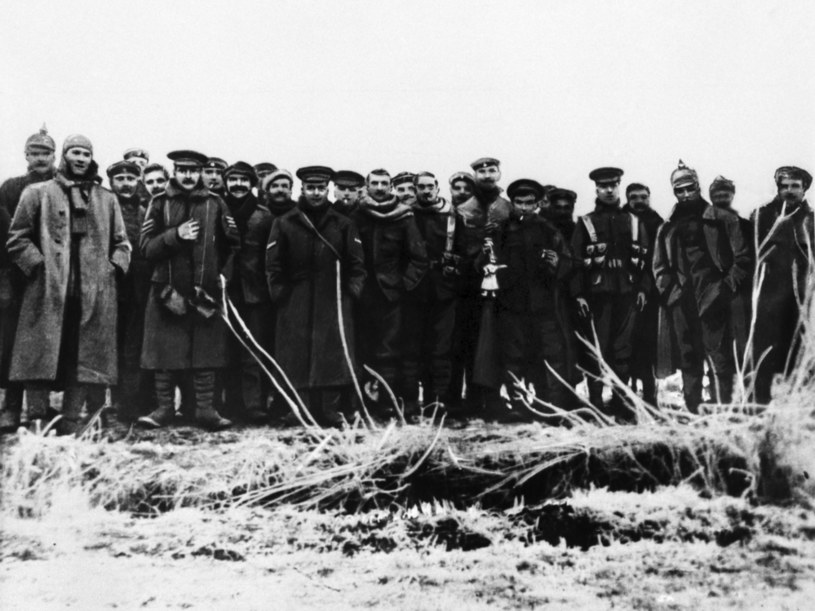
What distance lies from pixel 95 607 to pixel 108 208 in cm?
208

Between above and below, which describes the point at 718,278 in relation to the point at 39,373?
above

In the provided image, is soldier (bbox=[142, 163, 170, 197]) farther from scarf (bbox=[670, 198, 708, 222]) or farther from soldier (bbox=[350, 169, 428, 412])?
scarf (bbox=[670, 198, 708, 222])

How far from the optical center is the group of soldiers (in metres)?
4.35

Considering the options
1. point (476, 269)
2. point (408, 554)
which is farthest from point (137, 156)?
point (408, 554)

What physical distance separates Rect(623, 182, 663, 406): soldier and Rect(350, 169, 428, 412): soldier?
1.24m

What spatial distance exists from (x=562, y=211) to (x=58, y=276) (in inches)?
110

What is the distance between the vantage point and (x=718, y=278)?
459cm

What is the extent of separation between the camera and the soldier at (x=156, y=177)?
4.49 metres

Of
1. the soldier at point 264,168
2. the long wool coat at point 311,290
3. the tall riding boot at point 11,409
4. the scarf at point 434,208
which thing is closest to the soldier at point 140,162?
the soldier at point 264,168

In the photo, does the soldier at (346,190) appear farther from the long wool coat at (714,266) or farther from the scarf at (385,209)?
the long wool coat at (714,266)

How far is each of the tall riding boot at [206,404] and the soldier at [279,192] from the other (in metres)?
0.96

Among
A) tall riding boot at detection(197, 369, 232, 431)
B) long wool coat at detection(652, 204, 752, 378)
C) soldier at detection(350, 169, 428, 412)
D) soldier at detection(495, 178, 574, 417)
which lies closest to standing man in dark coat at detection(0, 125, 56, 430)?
tall riding boot at detection(197, 369, 232, 431)

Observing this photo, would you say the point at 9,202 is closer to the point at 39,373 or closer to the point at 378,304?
the point at 39,373

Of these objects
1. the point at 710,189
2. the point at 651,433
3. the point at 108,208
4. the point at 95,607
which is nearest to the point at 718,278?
the point at 710,189
